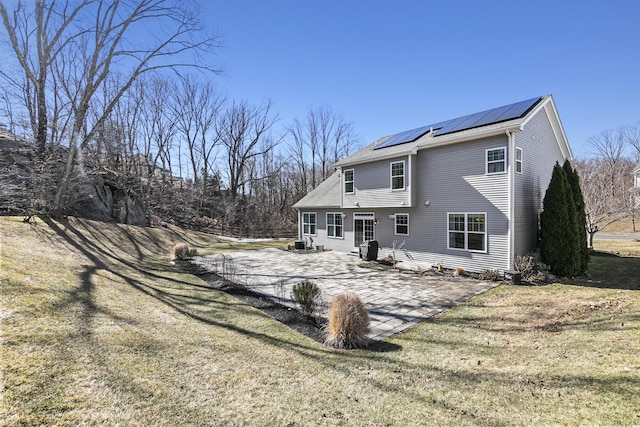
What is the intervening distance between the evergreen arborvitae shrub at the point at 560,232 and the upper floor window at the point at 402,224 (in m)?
Result: 4.86

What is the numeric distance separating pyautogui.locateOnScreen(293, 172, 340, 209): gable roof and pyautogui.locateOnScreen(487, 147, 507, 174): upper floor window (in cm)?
786

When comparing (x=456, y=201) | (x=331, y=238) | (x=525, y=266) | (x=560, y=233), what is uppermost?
(x=456, y=201)

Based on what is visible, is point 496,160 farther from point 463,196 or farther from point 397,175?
point 397,175

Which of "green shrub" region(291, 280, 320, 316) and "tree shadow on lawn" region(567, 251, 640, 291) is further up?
"green shrub" region(291, 280, 320, 316)

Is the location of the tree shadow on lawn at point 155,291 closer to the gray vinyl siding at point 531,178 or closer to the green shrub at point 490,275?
the green shrub at point 490,275

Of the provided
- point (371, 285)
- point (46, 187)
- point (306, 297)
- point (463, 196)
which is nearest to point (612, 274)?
point (463, 196)

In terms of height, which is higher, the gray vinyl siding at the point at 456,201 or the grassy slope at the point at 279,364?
the gray vinyl siding at the point at 456,201

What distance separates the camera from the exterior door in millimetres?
14508

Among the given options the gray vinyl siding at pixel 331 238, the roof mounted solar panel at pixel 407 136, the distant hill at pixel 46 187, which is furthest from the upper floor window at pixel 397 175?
the distant hill at pixel 46 187

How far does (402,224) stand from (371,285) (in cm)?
481

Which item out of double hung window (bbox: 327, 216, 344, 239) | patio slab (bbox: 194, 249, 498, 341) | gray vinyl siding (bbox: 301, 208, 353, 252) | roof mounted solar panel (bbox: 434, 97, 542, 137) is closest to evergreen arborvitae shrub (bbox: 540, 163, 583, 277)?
roof mounted solar panel (bbox: 434, 97, 542, 137)

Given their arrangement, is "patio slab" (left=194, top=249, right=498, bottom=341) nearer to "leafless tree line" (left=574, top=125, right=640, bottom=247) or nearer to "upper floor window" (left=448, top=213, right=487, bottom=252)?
"upper floor window" (left=448, top=213, right=487, bottom=252)

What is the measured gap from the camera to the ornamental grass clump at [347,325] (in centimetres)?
491

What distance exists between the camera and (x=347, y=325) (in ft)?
16.1
